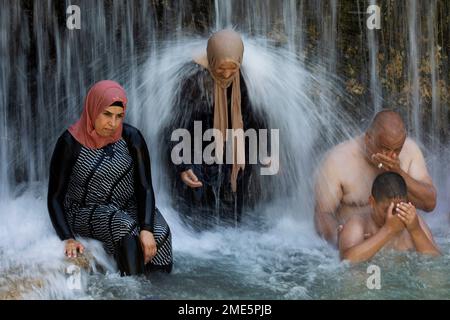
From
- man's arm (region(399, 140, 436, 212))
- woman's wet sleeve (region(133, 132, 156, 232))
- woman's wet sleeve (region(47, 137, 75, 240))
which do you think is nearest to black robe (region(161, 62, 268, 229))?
woman's wet sleeve (region(133, 132, 156, 232))

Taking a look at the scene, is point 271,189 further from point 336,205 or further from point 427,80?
point 427,80

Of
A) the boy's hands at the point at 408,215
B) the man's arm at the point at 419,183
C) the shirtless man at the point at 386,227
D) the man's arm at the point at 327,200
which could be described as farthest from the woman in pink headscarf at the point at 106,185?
the man's arm at the point at 419,183

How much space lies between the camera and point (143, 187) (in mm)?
5023

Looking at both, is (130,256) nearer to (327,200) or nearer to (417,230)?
(327,200)

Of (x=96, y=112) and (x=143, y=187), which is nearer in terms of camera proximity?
(x=96, y=112)

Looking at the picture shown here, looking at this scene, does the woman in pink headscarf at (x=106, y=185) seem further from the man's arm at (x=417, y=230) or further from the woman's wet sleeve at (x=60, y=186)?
the man's arm at (x=417, y=230)

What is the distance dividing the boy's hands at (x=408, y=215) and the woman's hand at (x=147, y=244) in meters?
1.47

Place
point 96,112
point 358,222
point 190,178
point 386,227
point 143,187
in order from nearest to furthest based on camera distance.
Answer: point 96,112
point 143,187
point 386,227
point 358,222
point 190,178

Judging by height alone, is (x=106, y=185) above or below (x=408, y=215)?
above

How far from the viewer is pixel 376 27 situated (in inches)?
222

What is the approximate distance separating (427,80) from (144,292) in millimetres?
2371

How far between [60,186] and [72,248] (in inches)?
14.6

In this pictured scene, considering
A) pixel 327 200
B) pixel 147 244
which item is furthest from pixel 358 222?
pixel 147 244
